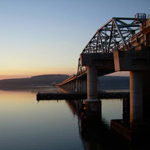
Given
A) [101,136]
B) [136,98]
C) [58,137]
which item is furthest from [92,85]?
[136,98]

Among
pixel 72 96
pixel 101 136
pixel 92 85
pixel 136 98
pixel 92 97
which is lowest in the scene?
pixel 101 136

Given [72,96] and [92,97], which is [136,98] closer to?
[92,97]

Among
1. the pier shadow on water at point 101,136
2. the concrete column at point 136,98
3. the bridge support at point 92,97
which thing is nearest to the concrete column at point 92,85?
the bridge support at point 92,97

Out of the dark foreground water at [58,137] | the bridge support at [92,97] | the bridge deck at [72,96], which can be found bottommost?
the dark foreground water at [58,137]

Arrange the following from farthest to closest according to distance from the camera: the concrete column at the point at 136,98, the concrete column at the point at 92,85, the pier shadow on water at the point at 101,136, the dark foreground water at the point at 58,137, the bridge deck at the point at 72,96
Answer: the bridge deck at the point at 72,96, the concrete column at the point at 92,85, the concrete column at the point at 136,98, the dark foreground water at the point at 58,137, the pier shadow on water at the point at 101,136

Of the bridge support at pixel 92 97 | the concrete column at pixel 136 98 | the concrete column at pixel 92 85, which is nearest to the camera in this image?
the concrete column at pixel 136 98

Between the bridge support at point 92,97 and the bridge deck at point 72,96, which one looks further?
the bridge deck at point 72,96

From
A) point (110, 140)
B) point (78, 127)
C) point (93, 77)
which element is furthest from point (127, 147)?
point (93, 77)

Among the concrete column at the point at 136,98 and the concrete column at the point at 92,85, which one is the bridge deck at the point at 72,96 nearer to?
the concrete column at the point at 92,85

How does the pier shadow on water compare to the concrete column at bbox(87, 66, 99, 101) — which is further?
the concrete column at bbox(87, 66, 99, 101)

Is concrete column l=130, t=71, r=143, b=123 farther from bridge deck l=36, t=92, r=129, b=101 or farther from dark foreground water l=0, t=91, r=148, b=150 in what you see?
bridge deck l=36, t=92, r=129, b=101

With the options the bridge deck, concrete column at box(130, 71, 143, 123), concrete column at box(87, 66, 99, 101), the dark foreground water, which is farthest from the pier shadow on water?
the bridge deck

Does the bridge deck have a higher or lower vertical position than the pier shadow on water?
higher

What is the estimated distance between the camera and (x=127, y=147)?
22266 millimetres
